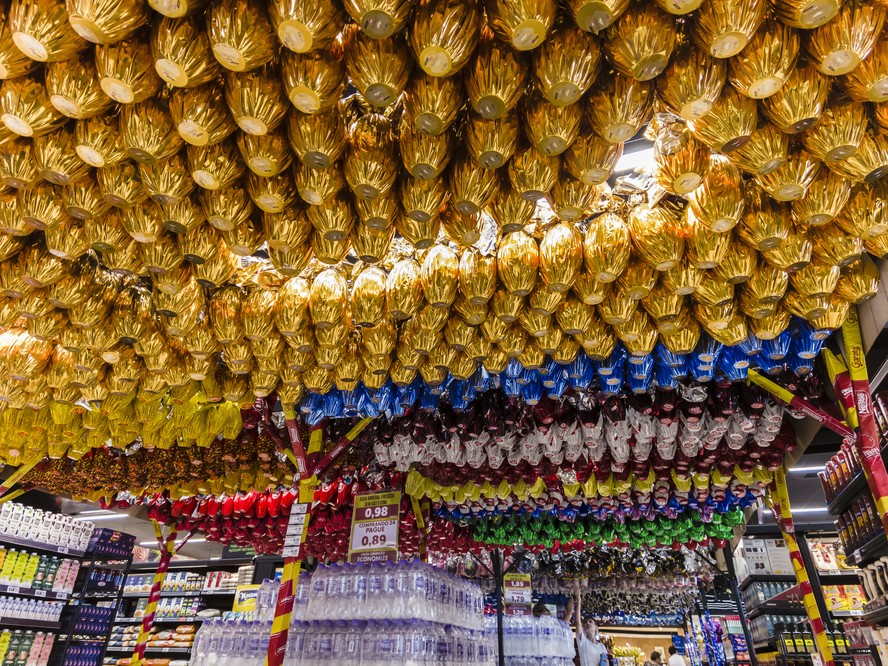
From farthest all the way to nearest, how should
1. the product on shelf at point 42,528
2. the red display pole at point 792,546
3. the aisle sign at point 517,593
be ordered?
the aisle sign at point 517,593
the product on shelf at point 42,528
the red display pole at point 792,546

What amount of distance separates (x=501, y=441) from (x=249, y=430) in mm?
2332

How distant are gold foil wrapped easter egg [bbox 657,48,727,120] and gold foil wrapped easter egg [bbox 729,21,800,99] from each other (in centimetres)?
7

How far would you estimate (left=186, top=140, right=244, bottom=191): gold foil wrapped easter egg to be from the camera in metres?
2.04

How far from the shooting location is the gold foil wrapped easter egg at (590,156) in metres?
1.92

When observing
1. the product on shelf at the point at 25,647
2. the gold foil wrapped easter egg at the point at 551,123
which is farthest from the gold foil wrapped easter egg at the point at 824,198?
the product on shelf at the point at 25,647

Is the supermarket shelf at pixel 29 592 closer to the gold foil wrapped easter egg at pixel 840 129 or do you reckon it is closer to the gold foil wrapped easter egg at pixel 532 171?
the gold foil wrapped easter egg at pixel 532 171

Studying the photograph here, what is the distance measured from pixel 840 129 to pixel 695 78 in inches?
22.4

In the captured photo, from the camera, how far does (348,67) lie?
5.69ft

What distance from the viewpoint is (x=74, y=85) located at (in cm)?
179

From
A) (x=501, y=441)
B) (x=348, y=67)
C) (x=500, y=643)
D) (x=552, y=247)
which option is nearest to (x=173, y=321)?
(x=348, y=67)

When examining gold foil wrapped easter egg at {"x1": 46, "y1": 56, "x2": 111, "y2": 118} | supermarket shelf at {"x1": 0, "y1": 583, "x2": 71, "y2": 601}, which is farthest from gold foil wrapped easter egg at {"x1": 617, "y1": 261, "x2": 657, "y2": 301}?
supermarket shelf at {"x1": 0, "y1": 583, "x2": 71, "y2": 601}

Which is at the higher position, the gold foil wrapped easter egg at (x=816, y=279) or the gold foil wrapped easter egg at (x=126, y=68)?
the gold foil wrapped easter egg at (x=126, y=68)

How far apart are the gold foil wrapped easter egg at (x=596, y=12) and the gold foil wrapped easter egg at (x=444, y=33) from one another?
286 millimetres

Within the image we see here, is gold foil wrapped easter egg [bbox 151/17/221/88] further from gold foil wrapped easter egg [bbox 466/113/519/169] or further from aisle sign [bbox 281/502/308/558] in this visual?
aisle sign [bbox 281/502/308/558]
